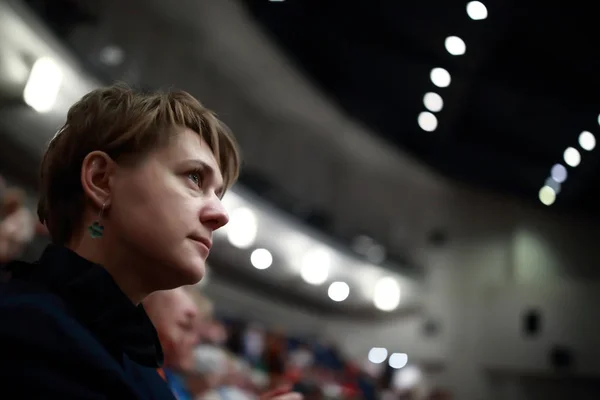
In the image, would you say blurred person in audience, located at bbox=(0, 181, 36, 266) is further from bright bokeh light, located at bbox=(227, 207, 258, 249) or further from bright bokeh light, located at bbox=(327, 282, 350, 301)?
bright bokeh light, located at bbox=(327, 282, 350, 301)

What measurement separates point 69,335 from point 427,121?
3064 millimetres

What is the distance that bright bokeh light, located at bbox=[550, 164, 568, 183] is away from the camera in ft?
8.11

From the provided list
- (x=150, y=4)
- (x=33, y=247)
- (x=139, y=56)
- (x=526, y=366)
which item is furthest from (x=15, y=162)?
(x=526, y=366)

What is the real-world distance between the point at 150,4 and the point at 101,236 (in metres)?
2.37

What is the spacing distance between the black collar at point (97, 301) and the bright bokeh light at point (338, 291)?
3.34 meters

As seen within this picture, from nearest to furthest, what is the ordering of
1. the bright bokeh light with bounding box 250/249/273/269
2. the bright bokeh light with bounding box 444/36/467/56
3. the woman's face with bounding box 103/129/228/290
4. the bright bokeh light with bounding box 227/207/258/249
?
the woman's face with bounding box 103/129/228/290 < the bright bokeh light with bounding box 444/36/467/56 < the bright bokeh light with bounding box 227/207/258/249 < the bright bokeh light with bounding box 250/249/273/269

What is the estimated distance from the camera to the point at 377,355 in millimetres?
3805

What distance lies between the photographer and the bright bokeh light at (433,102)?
3.00 m

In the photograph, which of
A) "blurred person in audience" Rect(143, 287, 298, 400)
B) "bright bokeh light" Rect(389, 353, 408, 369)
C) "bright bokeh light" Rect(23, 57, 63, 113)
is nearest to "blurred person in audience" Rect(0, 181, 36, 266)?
"bright bokeh light" Rect(23, 57, 63, 113)

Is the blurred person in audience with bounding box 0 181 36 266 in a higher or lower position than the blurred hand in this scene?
higher

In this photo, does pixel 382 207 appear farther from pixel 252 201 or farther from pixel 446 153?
pixel 252 201

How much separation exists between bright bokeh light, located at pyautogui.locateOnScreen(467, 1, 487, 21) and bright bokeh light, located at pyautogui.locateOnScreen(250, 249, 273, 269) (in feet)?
5.43

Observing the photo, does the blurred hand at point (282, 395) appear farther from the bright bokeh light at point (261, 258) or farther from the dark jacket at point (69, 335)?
the bright bokeh light at point (261, 258)

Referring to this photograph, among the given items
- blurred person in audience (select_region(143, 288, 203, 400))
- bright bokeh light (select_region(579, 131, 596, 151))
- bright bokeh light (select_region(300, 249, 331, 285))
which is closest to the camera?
blurred person in audience (select_region(143, 288, 203, 400))
